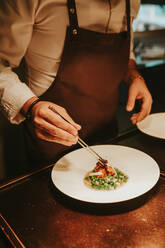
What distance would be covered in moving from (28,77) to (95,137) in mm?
576

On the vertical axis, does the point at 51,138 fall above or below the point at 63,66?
below

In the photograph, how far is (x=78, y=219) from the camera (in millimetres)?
874

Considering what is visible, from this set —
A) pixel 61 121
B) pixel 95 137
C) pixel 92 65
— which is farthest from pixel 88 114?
pixel 61 121

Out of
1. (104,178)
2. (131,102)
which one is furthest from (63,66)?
(104,178)

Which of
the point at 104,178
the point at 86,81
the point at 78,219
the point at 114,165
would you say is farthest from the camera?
the point at 86,81

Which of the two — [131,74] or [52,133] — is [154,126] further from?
[52,133]

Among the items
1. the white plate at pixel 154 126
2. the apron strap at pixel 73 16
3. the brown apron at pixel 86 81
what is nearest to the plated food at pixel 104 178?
the brown apron at pixel 86 81

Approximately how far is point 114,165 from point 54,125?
1.06 ft

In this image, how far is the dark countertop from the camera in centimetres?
79

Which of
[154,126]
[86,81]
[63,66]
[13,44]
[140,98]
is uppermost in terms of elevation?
[13,44]

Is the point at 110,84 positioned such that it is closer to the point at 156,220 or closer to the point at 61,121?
the point at 61,121

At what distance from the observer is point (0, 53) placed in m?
1.29

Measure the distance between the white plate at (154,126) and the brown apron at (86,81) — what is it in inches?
11.2

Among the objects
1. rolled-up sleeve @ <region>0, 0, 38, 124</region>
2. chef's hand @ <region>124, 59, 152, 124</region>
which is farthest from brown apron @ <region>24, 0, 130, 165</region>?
rolled-up sleeve @ <region>0, 0, 38, 124</region>
